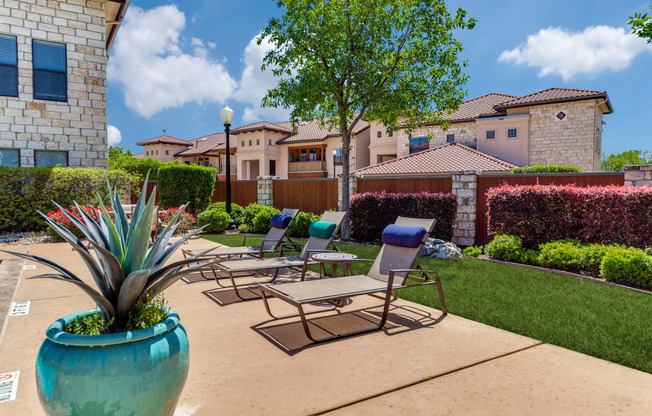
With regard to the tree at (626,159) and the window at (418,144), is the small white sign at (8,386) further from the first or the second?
the tree at (626,159)

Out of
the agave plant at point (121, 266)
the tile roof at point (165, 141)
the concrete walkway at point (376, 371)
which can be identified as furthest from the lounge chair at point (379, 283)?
the tile roof at point (165, 141)

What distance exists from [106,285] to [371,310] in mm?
3465

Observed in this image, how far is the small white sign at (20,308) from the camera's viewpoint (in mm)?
4863

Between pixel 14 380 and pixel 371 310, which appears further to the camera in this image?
pixel 371 310

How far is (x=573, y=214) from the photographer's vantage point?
8.77m

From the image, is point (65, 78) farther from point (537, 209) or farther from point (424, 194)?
point (537, 209)

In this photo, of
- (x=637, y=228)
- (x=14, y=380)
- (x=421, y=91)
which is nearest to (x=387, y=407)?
(x=14, y=380)

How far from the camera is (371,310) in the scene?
5.20m

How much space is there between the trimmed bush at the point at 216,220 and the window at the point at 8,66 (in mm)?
6875

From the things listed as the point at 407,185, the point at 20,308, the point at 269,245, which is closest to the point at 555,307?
the point at 269,245

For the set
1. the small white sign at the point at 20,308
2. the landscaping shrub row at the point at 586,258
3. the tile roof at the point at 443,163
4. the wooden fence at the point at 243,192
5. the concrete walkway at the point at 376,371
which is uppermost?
the tile roof at the point at 443,163

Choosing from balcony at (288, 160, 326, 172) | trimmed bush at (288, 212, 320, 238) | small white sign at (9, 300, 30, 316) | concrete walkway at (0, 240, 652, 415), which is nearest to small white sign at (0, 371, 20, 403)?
concrete walkway at (0, 240, 652, 415)

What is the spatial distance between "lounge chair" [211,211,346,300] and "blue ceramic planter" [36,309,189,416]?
3.41m

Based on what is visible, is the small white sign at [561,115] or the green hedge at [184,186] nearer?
the green hedge at [184,186]
